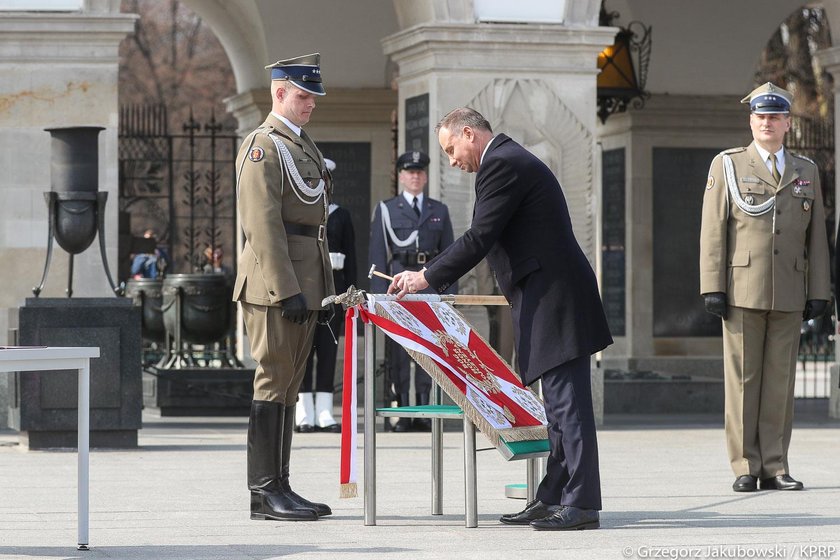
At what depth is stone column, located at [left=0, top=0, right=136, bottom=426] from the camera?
471 inches

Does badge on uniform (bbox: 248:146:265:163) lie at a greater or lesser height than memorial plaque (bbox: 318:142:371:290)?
lesser

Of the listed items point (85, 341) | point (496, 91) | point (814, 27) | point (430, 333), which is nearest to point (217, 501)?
point (430, 333)

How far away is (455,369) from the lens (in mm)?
7137

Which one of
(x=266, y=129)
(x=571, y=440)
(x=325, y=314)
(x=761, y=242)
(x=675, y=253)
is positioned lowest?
(x=571, y=440)

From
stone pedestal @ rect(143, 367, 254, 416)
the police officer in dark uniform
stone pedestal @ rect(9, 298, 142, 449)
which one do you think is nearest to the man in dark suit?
stone pedestal @ rect(9, 298, 142, 449)

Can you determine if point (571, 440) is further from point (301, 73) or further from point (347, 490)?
point (301, 73)

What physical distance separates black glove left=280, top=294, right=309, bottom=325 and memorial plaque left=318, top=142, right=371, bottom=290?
28.3ft

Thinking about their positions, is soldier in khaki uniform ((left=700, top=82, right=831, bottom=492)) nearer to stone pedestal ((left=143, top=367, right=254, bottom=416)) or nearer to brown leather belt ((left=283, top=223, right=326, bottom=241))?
brown leather belt ((left=283, top=223, right=326, bottom=241))

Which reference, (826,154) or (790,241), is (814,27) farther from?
(790,241)

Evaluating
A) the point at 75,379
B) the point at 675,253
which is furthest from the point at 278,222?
the point at 675,253

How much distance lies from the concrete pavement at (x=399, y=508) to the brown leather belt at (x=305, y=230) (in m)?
1.21

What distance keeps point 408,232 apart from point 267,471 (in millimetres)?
4923

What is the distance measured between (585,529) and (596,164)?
19.8 feet

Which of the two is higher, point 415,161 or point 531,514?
point 415,161
